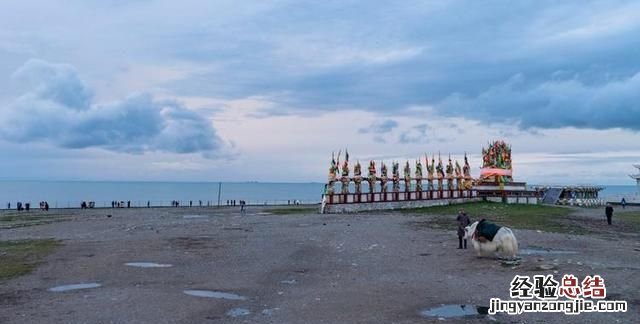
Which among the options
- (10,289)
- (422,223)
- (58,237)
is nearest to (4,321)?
(10,289)

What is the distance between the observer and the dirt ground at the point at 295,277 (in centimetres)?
1555

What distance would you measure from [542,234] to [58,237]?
30062mm

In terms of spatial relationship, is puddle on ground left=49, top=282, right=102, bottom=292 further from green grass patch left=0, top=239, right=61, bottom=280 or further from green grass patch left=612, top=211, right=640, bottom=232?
green grass patch left=612, top=211, right=640, bottom=232

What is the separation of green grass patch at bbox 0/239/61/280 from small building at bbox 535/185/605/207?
77715 mm

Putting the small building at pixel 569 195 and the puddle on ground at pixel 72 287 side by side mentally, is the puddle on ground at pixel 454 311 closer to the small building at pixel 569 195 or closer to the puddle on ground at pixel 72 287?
the puddle on ground at pixel 72 287

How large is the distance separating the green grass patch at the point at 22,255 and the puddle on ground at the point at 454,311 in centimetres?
1518

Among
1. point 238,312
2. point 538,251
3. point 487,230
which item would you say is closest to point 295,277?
point 238,312

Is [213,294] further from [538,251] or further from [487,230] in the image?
Result: [538,251]

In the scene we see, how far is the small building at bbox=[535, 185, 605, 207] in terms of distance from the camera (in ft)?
302

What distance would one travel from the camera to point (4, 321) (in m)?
14.9

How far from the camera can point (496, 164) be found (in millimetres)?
93000

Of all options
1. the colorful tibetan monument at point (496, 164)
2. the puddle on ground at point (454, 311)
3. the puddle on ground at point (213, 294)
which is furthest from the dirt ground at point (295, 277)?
the colorful tibetan monument at point (496, 164)

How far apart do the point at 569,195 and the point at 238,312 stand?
98.1m

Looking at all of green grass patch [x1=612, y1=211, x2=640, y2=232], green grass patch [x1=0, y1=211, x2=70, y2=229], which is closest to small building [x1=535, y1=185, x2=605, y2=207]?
green grass patch [x1=612, y1=211, x2=640, y2=232]
